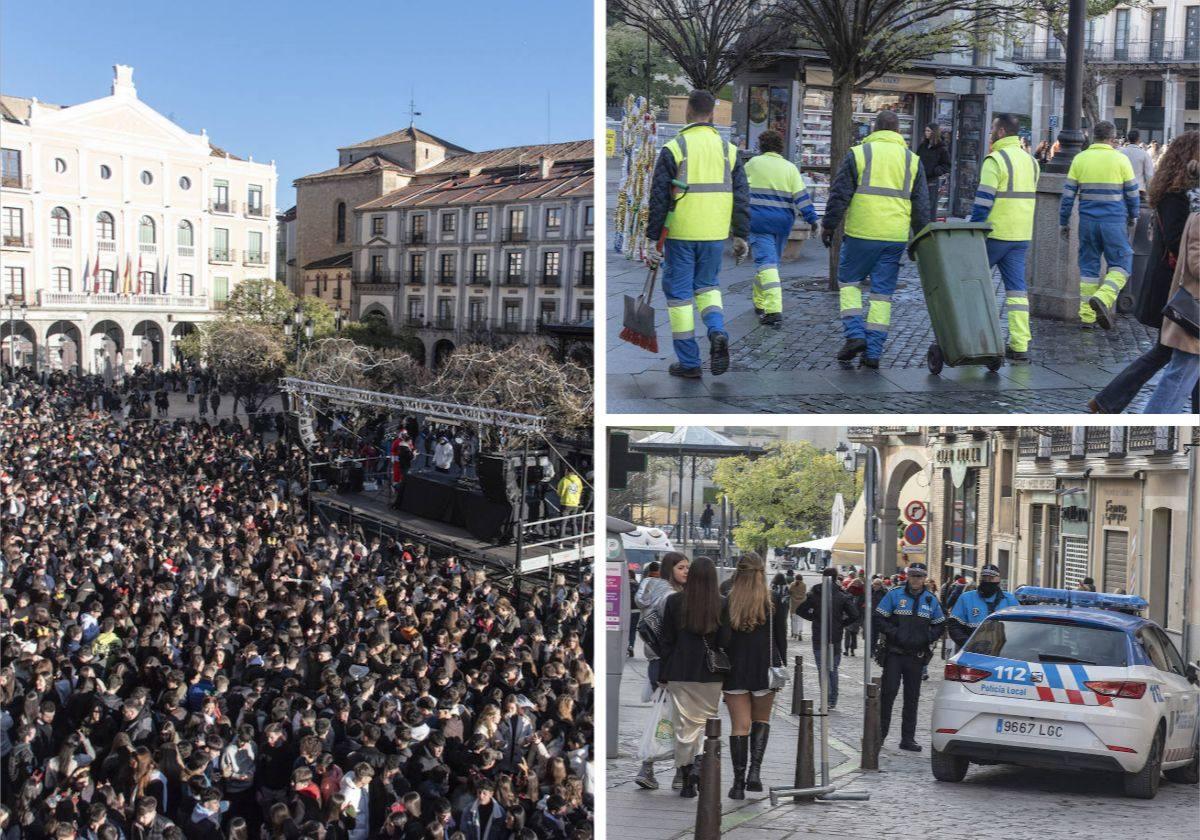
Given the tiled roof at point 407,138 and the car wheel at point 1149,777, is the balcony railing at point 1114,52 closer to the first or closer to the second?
the car wheel at point 1149,777

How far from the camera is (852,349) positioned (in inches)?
259

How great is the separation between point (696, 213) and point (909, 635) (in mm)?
2914

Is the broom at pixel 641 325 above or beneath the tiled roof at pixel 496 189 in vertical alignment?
beneath

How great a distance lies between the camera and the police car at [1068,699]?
6383mm

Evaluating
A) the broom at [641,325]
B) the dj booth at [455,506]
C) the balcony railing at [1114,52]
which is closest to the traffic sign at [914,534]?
the balcony railing at [1114,52]

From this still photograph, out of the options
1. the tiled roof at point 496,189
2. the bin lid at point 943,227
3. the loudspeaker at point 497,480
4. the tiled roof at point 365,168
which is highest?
the tiled roof at point 365,168

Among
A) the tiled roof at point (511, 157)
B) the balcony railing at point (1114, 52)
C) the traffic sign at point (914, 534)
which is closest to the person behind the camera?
the balcony railing at point (1114, 52)

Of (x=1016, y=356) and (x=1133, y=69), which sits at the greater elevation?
(x=1133, y=69)

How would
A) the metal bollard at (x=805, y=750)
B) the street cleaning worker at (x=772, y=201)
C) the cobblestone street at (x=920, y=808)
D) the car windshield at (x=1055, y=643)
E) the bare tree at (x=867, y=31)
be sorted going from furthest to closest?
the street cleaning worker at (x=772, y=201) → the bare tree at (x=867, y=31) → the metal bollard at (x=805, y=750) → the car windshield at (x=1055, y=643) → the cobblestone street at (x=920, y=808)

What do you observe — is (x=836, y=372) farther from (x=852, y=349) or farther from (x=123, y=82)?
(x=123, y=82)

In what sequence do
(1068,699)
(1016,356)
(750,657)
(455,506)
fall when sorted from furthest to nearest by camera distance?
(455,506)
(1016,356)
(750,657)
(1068,699)

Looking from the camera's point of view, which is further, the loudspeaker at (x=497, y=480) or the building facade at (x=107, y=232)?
the building facade at (x=107, y=232)

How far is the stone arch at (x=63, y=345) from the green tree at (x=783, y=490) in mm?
46405

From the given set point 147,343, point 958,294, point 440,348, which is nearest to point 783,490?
point 958,294
